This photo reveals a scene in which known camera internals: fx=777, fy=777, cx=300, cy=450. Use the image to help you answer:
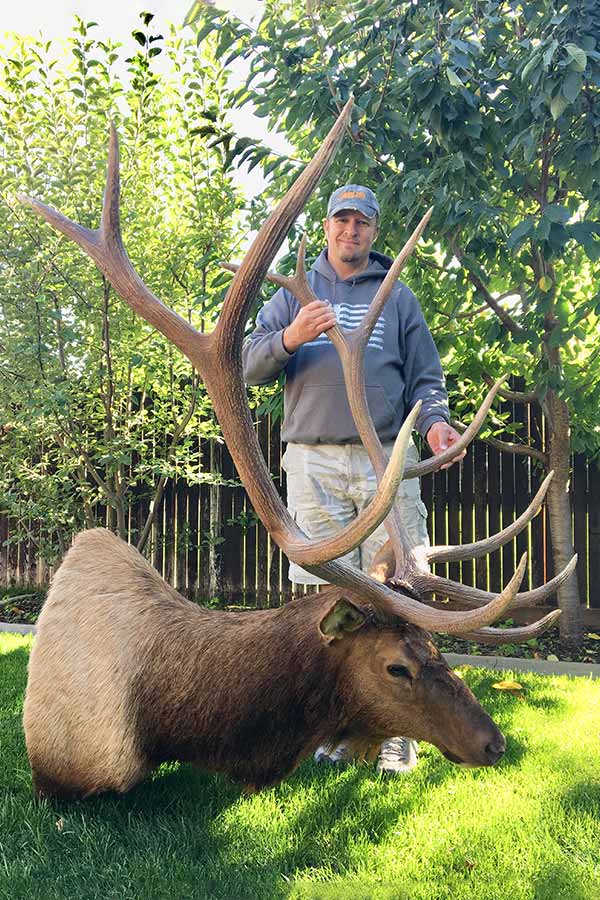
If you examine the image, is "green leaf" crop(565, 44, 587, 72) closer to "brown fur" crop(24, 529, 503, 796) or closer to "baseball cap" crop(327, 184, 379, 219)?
"baseball cap" crop(327, 184, 379, 219)

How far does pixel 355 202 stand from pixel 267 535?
423 cm

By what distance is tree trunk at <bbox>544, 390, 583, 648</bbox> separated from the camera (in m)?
5.20

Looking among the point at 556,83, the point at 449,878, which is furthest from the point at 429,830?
the point at 556,83

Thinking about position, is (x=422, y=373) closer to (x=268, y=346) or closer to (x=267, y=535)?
(x=268, y=346)

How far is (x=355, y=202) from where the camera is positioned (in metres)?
2.90

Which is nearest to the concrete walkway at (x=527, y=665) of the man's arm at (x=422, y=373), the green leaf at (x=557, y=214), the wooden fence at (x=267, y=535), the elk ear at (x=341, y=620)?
the wooden fence at (x=267, y=535)

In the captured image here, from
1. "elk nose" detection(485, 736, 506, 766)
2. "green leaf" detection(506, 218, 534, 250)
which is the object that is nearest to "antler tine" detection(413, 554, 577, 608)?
"elk nose" detection(485, 736, 506, 766)

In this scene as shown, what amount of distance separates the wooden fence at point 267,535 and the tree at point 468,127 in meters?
1.34

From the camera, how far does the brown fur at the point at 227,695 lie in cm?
203

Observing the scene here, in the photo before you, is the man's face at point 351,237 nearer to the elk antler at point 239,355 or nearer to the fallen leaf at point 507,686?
the elk antler at point 239,355

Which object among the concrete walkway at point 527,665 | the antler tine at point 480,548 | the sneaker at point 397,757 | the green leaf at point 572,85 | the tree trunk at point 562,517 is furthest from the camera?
the tree trunk at point 562,517

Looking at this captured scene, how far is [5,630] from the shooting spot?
585 cm

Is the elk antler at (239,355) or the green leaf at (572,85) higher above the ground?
the green leaf at (572,85)

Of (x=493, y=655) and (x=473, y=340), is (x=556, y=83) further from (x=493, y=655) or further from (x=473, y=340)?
(x=493, y=655)
